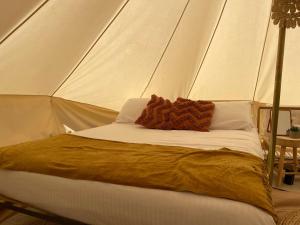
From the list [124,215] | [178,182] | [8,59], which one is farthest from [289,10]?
[8,59]

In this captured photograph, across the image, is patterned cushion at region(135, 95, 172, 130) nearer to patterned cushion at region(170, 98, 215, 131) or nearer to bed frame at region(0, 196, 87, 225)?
patterned cushion at region(170, 98, 215, 131)

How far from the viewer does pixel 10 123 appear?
2.95 meters

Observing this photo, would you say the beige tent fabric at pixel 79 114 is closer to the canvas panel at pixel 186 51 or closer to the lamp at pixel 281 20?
the canvas panel at pixel 186 51

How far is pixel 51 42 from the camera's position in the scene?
2.46 metres

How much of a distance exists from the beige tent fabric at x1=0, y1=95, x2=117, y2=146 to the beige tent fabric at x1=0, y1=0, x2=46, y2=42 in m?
1.09

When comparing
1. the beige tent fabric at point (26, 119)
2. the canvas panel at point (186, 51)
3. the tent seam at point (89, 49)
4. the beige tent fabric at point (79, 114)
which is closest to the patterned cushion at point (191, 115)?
the canvas panel at point (186, 51)

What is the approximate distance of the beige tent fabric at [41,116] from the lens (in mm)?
2926

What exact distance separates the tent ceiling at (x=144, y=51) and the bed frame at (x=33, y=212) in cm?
123

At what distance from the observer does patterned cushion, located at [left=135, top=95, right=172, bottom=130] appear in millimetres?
2738

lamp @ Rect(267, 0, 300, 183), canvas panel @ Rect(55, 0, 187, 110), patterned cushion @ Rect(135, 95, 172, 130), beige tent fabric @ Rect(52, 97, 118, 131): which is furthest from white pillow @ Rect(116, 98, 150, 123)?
lamp @ Rect(267, 0, 300, 183)

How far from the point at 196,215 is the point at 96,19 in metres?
1.96

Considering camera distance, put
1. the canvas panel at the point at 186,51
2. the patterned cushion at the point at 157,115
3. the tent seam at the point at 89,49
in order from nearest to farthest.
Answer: the tent seam at the point at 89,49 → the patterned cushion at the point at 157,115 → the canvas panel at the point at 186,51

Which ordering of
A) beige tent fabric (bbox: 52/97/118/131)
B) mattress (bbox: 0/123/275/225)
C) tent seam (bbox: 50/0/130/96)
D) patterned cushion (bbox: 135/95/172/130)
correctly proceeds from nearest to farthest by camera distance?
1. mattress (bbox: 0/123/275/225)
2. tent seam (bbox: 50/0/130/96)
3. patterned cushion (bbox: 135/95/172/130)
4. beige tent fabric (bbox: 52/97/118/131)


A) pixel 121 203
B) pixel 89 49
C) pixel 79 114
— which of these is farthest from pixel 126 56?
pixel 121 203
